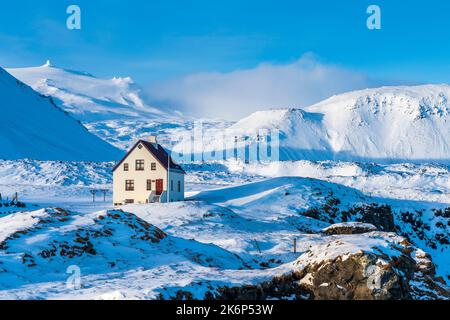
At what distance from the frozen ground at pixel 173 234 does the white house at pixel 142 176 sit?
13.9 feet

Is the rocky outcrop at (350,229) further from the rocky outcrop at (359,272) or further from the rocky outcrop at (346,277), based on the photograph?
the rocky outcrop at (359,272)

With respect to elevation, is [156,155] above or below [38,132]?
below

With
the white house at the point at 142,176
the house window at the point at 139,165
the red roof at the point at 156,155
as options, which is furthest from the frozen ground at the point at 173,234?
the house window at the point at 139,165

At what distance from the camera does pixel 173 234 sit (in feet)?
129

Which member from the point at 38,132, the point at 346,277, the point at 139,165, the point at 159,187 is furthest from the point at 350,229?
the point at 38,132

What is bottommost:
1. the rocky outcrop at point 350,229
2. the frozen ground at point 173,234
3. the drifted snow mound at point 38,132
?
the rocky outcrop at point 350,229

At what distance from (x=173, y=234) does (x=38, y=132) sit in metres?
119

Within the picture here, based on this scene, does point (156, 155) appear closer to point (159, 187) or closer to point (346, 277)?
point (159, 187)

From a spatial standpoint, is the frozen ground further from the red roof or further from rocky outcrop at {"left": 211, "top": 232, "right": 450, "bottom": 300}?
the red roof

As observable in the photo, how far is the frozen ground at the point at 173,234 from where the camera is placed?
63.4ft

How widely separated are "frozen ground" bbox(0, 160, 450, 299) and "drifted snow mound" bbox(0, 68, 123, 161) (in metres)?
42.5

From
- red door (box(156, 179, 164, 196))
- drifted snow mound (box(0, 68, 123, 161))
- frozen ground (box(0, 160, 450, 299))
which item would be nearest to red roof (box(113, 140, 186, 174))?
red door (box(156, 179, 164, 196))

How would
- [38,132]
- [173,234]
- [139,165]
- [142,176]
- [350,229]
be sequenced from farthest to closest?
[38,132]
[139,165]
[142,176]
[350,229]
[173,234]
